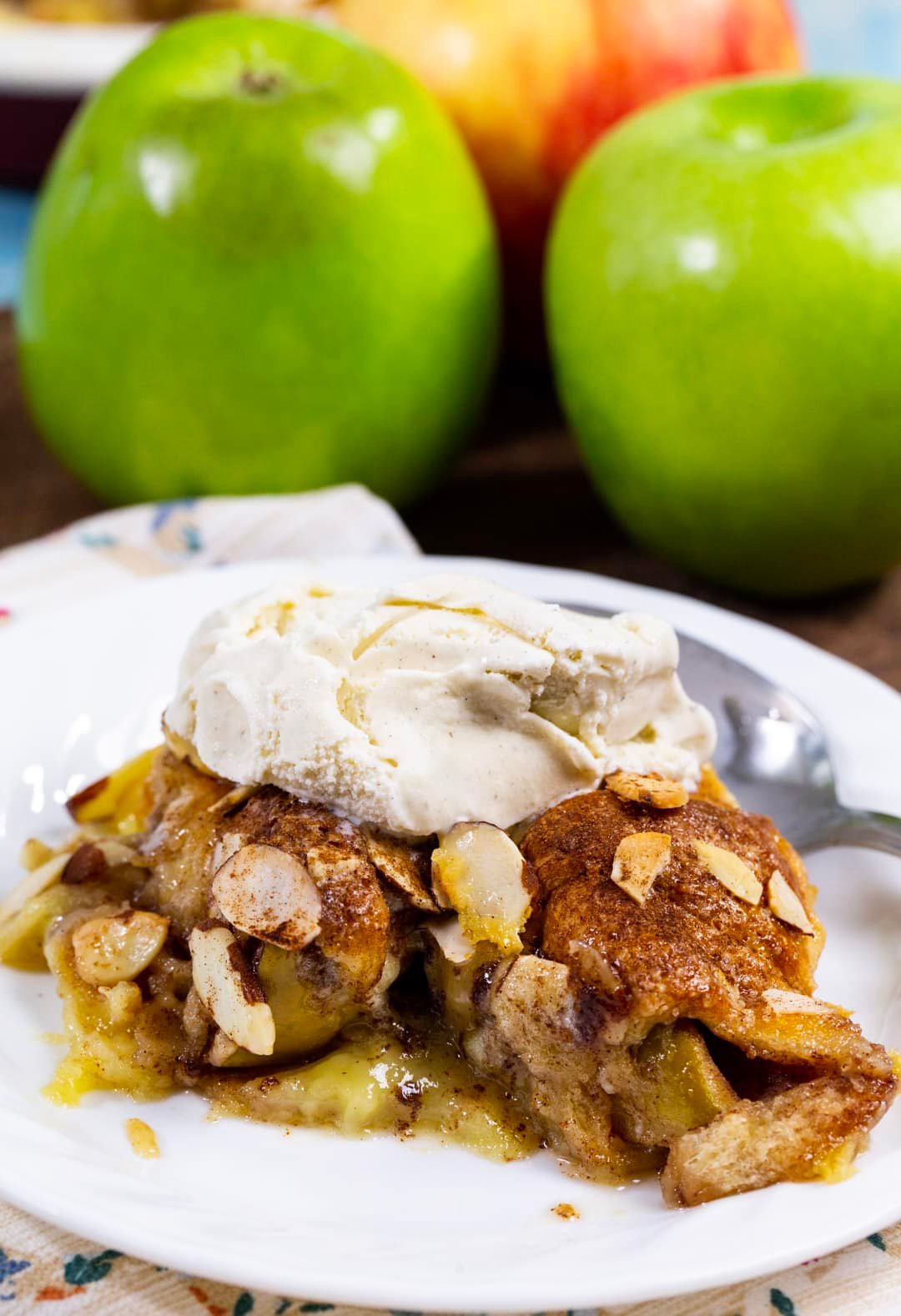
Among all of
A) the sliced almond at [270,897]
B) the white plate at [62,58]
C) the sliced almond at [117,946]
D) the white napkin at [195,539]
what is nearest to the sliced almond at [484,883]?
the sliced almond at [270,897]

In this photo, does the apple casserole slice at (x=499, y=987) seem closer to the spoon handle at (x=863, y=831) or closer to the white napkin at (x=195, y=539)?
the spoon handle at (x=863, y=831)

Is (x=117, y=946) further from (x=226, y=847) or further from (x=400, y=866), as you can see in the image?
(x=400, y=866)

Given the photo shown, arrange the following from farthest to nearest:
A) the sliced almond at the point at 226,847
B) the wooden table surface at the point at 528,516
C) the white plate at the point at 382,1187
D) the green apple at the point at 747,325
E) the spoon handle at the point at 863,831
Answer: the wooden table surface at the point at 528,516, the green apple at the point at 747,325, the spoon handle at the point at 863,831, the sliced almond at the point at 226,847, the white plate at the point at 382,1187

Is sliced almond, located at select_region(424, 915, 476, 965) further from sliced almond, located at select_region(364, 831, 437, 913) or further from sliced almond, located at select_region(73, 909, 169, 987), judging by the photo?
sliced almond, located at select_region(73, 909, 169, 987)

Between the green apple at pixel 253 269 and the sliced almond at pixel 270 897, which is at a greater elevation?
the green apple at pixel 253 269

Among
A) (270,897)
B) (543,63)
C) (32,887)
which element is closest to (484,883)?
(270,897)

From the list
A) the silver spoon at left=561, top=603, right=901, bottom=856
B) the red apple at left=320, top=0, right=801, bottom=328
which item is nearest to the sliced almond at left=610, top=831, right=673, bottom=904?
the silver spoon at left=561, top=603, right=901, bottom=856
